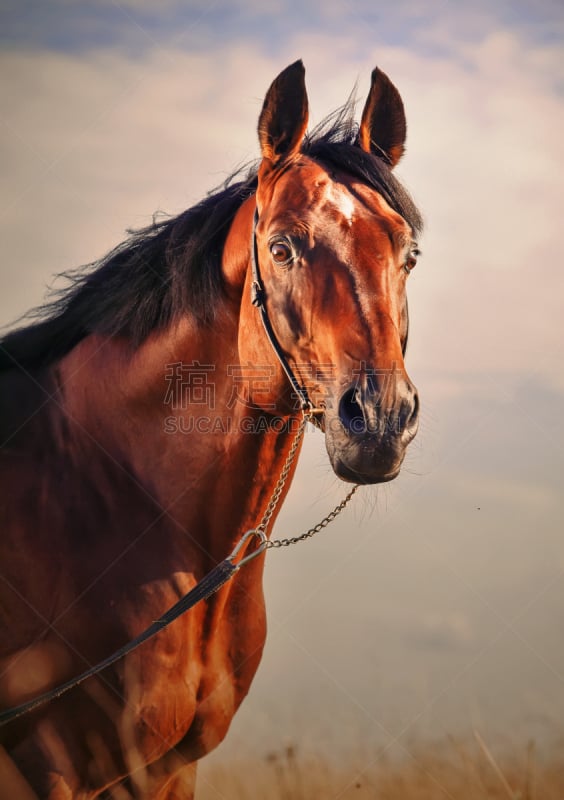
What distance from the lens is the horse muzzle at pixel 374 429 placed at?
305cm

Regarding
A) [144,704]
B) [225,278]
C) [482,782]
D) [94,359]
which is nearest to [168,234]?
[225,278]

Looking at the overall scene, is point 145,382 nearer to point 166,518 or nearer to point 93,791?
point 166,518

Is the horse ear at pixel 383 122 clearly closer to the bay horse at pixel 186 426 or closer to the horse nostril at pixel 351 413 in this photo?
the bay horse at pixel 186 426

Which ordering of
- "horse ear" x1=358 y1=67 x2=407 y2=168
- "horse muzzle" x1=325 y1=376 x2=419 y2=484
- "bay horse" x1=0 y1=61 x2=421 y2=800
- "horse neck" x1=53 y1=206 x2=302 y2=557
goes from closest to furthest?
"horse muzzle" x1=325 y1=376 x2=419 y2=484, "bay horse" x1=0 y1=61 x2=421 y2=800, "horse neck" x1=53 y1=206 x2=302 y2=557, "horse ear" x1=358 y1=67 x2=407 y2=168

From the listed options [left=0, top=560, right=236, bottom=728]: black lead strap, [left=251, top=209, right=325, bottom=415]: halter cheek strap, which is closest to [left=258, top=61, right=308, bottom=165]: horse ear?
[left=251, top=209, right=325, bottom=415]: halter cheek strap

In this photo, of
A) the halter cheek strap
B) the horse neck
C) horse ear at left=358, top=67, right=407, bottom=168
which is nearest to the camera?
the halter cheek strap

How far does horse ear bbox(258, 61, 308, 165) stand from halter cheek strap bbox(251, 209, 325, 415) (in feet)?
1.89

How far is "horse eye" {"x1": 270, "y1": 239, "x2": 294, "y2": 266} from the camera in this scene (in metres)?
3.43

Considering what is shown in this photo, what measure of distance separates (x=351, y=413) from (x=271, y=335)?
56 centimetres

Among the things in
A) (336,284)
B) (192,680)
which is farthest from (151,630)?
(336,284)

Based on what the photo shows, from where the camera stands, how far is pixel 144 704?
3.49 m

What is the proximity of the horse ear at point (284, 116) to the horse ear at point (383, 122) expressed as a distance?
1.28ft

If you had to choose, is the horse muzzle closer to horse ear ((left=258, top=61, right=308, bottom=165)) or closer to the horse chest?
the horse chest

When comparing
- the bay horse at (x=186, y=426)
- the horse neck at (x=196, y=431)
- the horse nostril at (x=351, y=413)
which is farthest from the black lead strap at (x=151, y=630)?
the horse nostril at (x=351, y=413)
